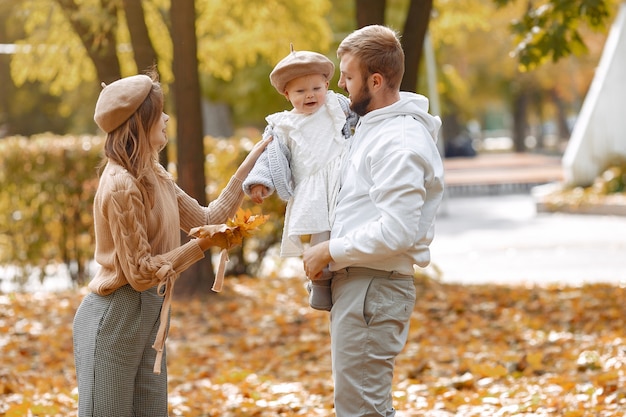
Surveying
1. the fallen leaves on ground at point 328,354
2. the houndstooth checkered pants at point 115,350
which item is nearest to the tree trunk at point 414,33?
the fallen leaves on ground at point 328,354

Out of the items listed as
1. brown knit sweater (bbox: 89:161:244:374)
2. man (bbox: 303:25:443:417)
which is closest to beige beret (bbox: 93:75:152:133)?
brown knit sweater (bbox: 89:161:244:374)

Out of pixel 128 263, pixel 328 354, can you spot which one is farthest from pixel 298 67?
pixel 328 354

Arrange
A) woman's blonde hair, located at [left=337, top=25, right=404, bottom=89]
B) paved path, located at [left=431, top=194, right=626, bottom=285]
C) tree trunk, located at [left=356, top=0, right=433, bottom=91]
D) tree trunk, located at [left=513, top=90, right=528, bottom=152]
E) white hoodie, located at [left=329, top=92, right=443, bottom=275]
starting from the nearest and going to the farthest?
1. white hoodie, located at [left=329, top=92, right=443, bottom=275]
2. woman's blonde hair, located at [left=337, top=25, right=404, bottom=89]
3. tree trunk, located at [left=356, top=0, right=433, bottom=91]
4. paved path, located at [left=431, top=194, right=626, bottom=285]
5. tree trunk, located at [left=513, top=90, right=528, bottom=152]

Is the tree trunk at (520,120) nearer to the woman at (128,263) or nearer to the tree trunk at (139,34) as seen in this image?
the tree trunk at (139,34)

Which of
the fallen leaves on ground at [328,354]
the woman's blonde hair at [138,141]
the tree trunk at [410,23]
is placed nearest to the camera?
the woman's blonde hair at [138,141]

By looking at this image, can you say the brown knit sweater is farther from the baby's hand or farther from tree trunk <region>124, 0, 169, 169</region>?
tree trunk <region>124, 0, 169, 169</region>

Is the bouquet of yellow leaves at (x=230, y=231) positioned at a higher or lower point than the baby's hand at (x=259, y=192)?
lower

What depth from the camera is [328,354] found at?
285 inches

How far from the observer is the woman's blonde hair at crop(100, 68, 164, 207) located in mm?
3463

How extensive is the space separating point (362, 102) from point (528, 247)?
38.0ft

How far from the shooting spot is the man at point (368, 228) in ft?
10.9

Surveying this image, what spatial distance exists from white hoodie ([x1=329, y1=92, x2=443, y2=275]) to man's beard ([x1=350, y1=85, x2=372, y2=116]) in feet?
0.10

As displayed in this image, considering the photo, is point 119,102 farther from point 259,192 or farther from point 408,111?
point 408,111

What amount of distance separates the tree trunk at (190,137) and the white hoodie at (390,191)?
543 centimetres
